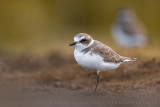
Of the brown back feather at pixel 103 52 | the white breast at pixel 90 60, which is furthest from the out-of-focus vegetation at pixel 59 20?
the white breast at pixel 90 60

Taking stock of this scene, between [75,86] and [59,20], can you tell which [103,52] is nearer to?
[75,86]

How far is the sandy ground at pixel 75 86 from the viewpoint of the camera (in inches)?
247

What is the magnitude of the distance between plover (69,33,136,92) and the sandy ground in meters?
0.64

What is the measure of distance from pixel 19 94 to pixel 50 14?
1182 centimetres

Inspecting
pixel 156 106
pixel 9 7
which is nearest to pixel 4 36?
pixel 9 7

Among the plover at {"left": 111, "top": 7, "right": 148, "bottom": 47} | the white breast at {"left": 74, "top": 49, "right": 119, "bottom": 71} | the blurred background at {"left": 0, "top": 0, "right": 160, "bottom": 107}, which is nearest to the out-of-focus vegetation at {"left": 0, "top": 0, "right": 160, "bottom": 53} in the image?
the blurred background at {"left": 0, "top": 0, "right": 160, "bottom": 107}

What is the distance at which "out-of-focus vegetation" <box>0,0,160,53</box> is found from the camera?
55.8 ft

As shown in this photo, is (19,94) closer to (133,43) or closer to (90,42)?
(90,42)

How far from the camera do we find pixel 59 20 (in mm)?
18938

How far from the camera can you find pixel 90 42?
6988mm

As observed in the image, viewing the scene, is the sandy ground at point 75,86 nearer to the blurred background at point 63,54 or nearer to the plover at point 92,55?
the blurred background at point 63,54

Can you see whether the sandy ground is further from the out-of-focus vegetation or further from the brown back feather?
the out-of-focus vegetation

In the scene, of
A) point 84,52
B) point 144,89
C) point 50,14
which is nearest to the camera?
point 84,52

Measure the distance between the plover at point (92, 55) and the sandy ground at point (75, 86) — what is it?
0.64m
